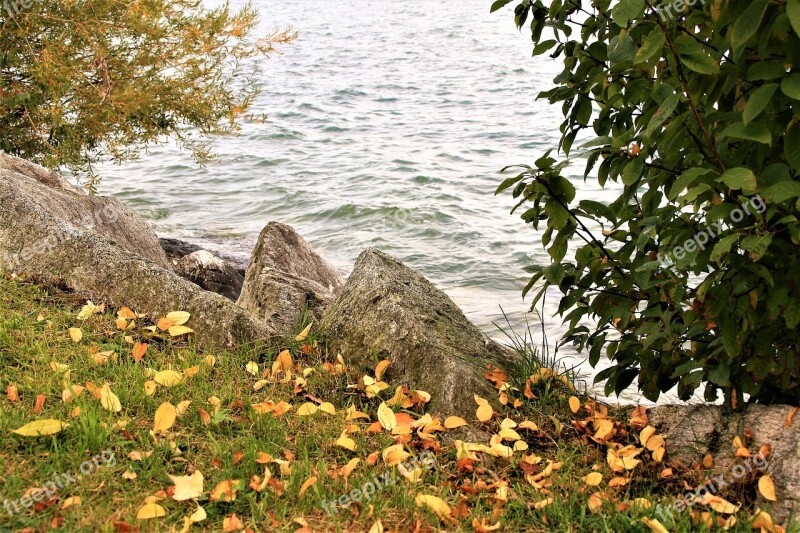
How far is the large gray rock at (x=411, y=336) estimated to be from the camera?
135 inches

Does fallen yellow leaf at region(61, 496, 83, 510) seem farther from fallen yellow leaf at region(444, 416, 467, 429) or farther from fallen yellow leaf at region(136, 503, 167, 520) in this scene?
fallen yellow leaf at region(444, 416, 467, 429)

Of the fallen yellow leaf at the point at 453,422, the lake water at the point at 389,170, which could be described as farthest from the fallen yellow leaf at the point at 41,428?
the lake water at the point at 389,170

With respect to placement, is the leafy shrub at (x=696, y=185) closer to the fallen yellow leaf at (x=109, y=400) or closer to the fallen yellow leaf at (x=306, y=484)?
the fallen yellow leaf at (x=306, y=484)

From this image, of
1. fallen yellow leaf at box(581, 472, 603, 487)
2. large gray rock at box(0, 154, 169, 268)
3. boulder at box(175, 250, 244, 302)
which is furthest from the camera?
boulder at box(175, 250, 244, 302)

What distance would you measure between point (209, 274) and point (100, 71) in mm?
2134

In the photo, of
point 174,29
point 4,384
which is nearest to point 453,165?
point 174,29

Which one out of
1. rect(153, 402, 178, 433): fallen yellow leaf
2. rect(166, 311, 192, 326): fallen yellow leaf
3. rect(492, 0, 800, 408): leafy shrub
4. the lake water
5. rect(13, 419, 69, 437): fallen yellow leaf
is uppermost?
rect(492, 0, 800, 408): leafy shrub

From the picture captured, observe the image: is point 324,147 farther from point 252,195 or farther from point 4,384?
point 4,384

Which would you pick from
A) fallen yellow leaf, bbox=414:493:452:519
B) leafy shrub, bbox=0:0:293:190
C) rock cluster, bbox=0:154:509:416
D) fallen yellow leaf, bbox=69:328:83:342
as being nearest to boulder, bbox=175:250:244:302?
rock cluster, bbox=0:154:509:416

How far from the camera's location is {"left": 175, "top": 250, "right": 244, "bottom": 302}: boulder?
5988 millimetres

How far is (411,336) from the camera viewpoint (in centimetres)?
361

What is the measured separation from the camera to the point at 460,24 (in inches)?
1005

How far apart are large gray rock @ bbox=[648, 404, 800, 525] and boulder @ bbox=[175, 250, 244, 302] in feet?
12.4

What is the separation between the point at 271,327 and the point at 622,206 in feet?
6.51
